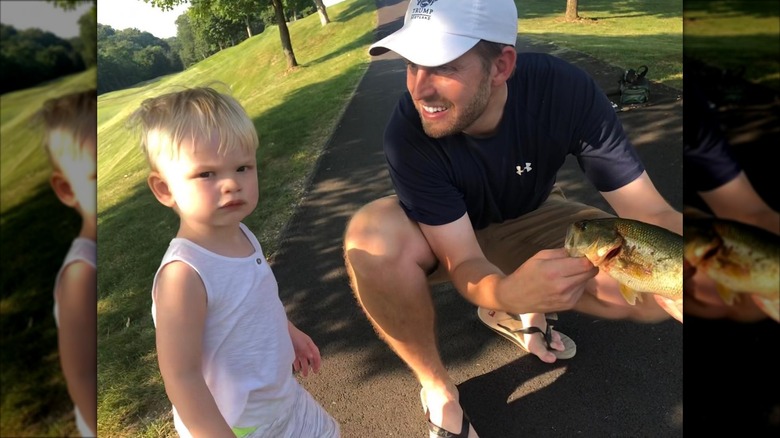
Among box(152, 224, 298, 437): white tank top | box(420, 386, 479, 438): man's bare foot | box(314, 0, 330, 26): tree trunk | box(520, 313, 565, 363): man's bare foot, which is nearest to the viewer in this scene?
box(152, 224, 298, 437): white tank top

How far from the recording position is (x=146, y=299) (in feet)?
6.16

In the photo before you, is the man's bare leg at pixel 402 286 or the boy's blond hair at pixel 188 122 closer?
the boy's blond hair at pixel 188 122

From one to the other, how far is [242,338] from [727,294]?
3.64ft

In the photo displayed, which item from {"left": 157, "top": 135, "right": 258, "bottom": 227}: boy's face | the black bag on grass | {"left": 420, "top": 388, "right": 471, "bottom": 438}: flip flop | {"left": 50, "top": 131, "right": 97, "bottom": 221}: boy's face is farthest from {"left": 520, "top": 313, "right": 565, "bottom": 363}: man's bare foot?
{"left": 50, "top": 131, "right": 97, "bottom": 221}: boy's face

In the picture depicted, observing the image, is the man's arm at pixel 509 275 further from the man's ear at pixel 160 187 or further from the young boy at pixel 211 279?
the man's ear at pixel 160 187

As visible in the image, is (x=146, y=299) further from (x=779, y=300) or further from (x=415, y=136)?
(x=779, y=300)

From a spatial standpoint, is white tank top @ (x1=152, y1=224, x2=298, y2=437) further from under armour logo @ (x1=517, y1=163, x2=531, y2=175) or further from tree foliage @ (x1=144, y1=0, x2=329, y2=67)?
under armour logo @ (x1=517, y1=163, x2=531, y2=175)

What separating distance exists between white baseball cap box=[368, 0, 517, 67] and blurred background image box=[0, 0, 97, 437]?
78 centimetres

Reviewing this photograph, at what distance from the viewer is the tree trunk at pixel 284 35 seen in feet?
4.87

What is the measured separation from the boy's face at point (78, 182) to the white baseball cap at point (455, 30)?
80 cm

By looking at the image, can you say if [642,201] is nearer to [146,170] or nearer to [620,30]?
[620,30]

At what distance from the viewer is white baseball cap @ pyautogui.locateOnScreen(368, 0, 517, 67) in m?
1.34

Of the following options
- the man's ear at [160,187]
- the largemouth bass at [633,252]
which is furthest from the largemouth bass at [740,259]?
the man's ear at [160,187]

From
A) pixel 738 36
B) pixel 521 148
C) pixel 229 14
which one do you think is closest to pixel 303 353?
pixel 521 148
